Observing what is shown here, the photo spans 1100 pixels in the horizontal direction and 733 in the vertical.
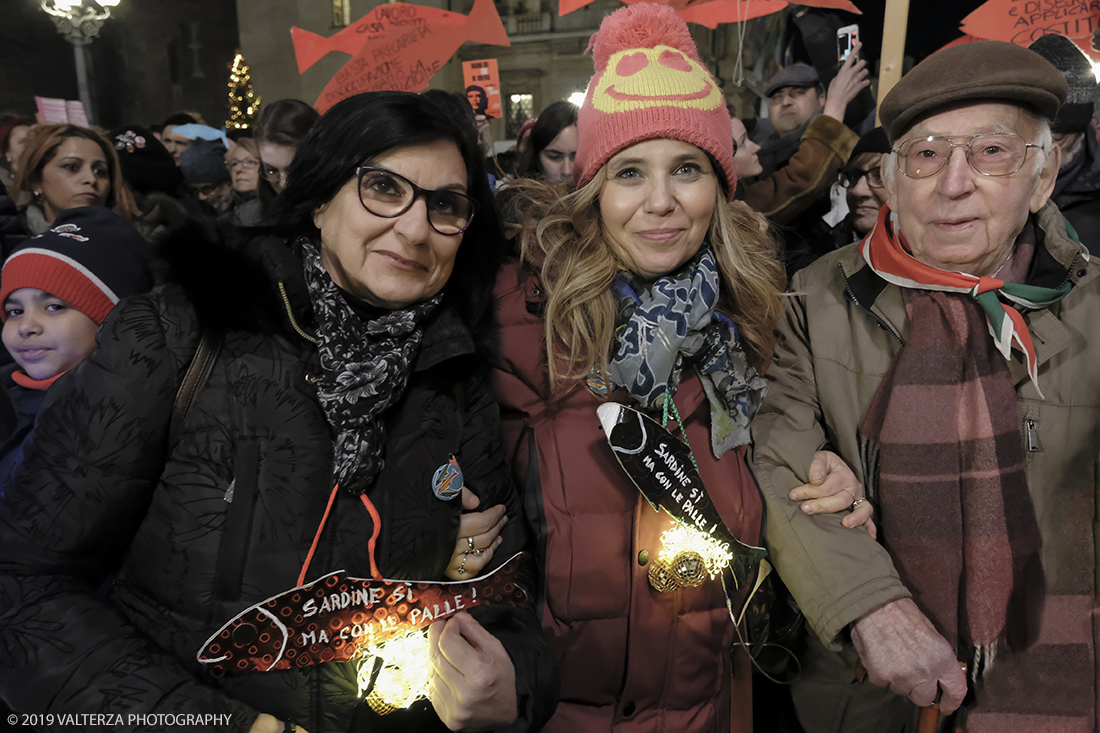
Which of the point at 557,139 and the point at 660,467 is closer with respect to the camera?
the point at 660,467

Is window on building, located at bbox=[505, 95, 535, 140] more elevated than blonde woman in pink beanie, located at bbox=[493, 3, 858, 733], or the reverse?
window on building, located at bbox=[505, 95, 535, 140]

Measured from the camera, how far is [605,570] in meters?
1.75

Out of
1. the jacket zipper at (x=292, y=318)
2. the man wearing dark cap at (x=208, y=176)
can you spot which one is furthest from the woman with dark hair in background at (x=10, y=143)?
the jacket zipper at (x=292, y=318)

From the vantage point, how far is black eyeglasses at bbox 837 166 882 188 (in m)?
2.94

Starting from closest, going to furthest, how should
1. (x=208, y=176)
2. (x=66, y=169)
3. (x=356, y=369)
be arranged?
(x=356, y=369), (x=66, y=169), (x=208, y=176)

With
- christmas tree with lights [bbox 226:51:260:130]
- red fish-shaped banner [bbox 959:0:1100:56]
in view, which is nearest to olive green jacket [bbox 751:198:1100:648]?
red fish-shaped banner [bbox 959:0:1100:56]

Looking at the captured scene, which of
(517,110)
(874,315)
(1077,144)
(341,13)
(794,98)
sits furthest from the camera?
(517,110)

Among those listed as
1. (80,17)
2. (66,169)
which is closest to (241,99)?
(80,17)

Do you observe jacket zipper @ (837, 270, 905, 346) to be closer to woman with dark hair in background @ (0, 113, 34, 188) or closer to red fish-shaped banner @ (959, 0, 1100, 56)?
red fish-shaped banner @ (959, 0, 1100, 56)

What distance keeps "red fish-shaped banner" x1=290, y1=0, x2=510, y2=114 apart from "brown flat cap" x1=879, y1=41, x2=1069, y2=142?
2.88m

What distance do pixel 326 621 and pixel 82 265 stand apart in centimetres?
147

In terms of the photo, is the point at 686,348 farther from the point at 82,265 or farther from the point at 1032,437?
the point at 82,265

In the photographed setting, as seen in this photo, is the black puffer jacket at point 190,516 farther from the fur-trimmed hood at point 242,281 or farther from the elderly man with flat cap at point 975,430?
the elderly man with flat cap at point 975,430

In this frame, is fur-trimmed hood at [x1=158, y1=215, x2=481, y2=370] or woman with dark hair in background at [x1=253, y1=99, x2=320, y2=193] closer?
fur-trimmed hood at [x1=158, y1=215, x2=481, y2=370]
